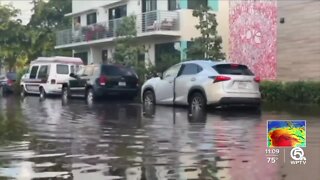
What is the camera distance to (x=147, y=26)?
3284 centimetres

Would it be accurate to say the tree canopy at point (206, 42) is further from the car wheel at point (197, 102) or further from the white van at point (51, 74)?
the car wheel at point (197, 102)

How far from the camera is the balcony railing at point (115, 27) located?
32.1 meters

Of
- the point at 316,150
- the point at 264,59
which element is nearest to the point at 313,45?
the point at 264,59

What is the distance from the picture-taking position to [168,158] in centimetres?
840

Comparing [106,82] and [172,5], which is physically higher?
[172,5]

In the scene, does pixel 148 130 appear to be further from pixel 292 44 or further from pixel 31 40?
pixel 31 40

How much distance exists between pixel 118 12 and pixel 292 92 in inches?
747

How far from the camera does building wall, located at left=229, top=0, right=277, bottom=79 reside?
2702 cm

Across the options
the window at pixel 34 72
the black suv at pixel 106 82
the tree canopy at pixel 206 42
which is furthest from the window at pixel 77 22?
the black suv at pixel 106 82

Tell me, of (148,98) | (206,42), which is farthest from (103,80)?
(206,42)

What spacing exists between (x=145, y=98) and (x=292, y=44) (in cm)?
728

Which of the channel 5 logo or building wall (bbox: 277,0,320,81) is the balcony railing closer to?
building wall (bbox: 277,0,320,81)

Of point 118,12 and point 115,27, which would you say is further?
point 118,12

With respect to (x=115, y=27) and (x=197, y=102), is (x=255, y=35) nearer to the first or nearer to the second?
(x=115, y=27)
